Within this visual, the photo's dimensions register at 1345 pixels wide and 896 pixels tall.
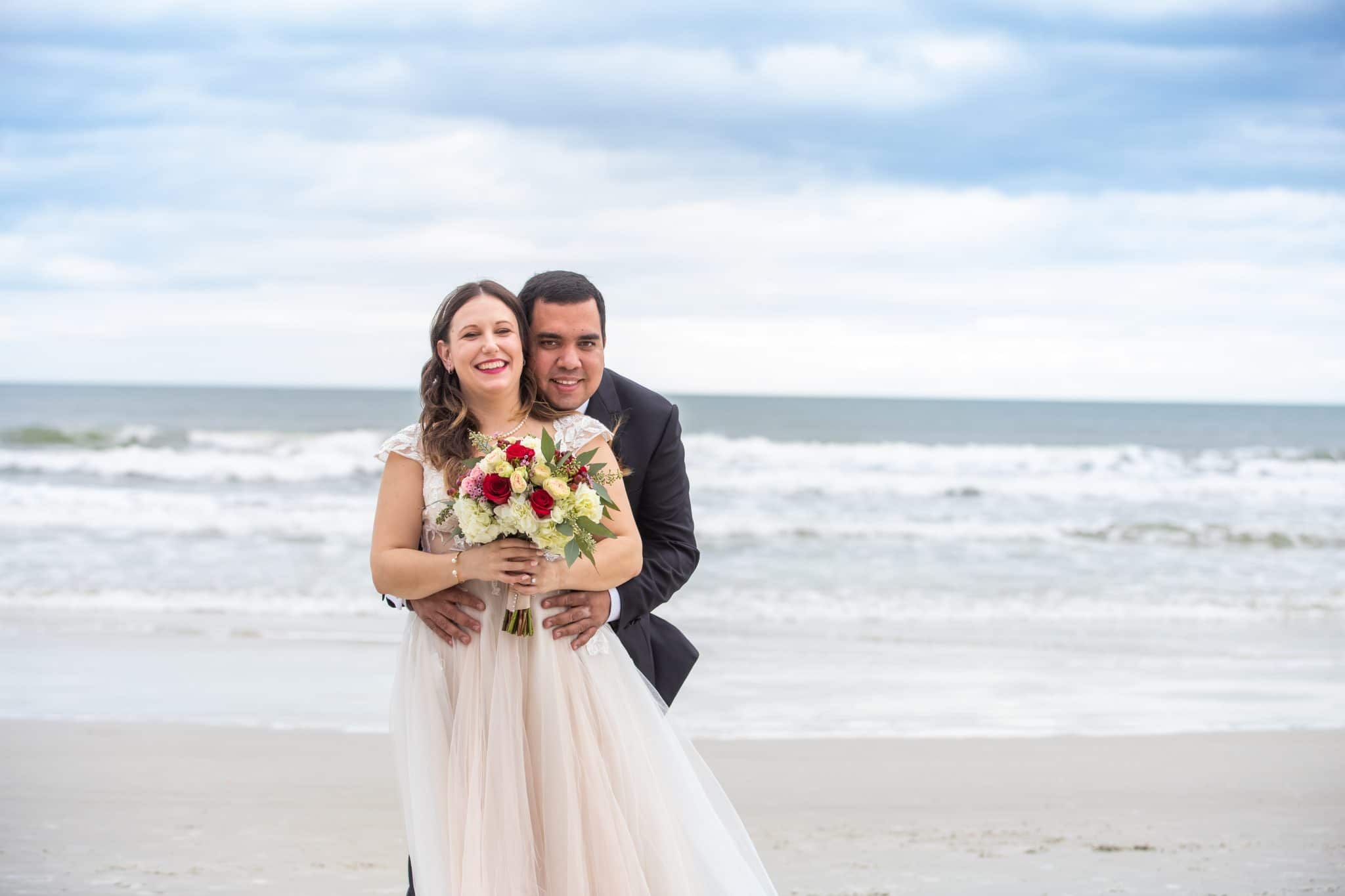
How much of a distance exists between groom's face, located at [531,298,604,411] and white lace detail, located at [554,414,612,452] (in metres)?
0.10

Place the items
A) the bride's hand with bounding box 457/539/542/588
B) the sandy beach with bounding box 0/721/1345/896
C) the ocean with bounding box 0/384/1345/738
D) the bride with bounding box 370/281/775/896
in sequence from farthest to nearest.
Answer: the ocean with bounding box 0/384/1345/738 → the sandy beach with bounding box 0/721/1345/896 → the bride with bounding box 370/281/775/896 → the bride's hand with bounding box 457/539/542/588

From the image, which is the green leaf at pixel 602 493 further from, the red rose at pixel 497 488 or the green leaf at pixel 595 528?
the red rose at pixel 497 488

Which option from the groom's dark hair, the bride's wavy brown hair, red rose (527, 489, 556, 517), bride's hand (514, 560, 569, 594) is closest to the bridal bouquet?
red rose (527, 489, 556, 517)

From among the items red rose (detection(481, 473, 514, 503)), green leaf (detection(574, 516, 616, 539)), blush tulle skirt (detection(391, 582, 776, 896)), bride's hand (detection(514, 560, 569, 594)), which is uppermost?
red rose (detection(481, 473, 514, 503))

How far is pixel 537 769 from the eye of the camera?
288 cm

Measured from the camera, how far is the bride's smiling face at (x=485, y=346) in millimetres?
2846

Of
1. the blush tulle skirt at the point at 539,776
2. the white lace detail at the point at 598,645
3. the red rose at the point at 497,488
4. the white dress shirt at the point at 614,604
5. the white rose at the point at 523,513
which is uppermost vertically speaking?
the red rose at the point at 497,488

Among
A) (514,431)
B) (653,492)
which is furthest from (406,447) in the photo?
(653,492)

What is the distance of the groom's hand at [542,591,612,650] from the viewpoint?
2.85 meters

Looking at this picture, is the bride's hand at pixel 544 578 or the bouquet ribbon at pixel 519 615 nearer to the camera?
the bride's hand at pixel 544 578

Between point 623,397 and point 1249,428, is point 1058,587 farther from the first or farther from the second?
point 1249,428

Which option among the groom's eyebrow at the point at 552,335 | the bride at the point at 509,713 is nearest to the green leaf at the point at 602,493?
the bride at the point at 509,713

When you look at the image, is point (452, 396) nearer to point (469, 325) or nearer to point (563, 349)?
point (469, 325)

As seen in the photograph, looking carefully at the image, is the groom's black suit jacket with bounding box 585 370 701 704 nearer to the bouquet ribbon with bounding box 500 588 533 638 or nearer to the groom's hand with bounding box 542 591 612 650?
the groom's hand with bounding box 542 591 612 650
